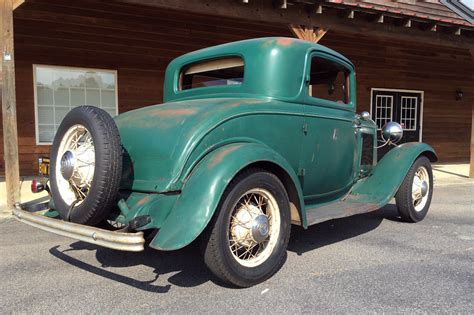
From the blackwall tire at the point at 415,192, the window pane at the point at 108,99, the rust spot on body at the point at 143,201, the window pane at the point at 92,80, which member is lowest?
the blackwall tire at the point at 415,192

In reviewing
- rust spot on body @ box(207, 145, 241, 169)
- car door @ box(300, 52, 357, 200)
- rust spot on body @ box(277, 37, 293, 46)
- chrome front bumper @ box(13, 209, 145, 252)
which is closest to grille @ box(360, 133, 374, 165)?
car door @ box(300, 52, 357, 200)

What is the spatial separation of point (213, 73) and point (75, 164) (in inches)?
71.7

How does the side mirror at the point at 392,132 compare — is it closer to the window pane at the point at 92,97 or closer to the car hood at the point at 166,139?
the car hood at the point at 166,139

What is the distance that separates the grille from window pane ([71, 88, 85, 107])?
5630mm

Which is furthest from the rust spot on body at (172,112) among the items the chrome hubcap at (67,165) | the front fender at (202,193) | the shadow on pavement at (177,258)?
the shadow on pavement at (177,258)

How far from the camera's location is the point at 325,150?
3.69 metres

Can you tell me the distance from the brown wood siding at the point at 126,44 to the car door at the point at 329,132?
4.24 m

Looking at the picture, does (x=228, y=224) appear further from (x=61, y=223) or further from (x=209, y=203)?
(x=61, y=223)

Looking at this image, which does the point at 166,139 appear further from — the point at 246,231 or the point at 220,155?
the point at 246,231

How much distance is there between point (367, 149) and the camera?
4.59 meters

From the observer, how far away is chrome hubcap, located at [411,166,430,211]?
4.63m

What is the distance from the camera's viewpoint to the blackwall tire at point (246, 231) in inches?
102

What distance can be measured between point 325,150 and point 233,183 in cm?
131

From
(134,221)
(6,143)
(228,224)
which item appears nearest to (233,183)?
(228,224)
